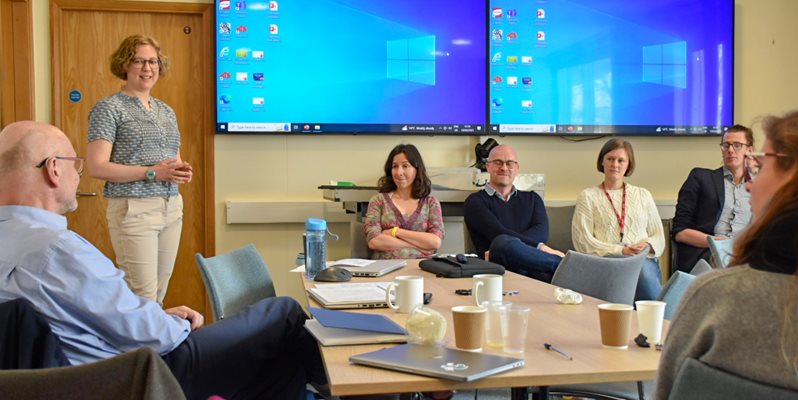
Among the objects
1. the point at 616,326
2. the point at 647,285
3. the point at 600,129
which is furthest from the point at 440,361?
the point at 600,129

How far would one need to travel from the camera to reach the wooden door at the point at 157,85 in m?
4.60

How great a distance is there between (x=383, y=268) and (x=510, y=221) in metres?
1.52

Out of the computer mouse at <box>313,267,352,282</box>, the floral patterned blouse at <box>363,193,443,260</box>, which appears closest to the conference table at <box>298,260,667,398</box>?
the computer mouse at <box>313,267,352,282</box>

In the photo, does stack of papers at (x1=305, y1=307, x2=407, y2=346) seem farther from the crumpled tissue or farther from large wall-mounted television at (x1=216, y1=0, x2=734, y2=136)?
large wall-mounted television at (x1=216, y1=0, x2=734, y2=136)

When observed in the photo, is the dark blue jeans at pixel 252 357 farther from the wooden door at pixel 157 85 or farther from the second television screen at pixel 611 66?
the second television screen at pixel 611 66

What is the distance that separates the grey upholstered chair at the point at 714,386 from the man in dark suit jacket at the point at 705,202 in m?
3.62

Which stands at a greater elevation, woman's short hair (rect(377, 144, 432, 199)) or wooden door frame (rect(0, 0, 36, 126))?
wooden door frame (rect(0, 0, 36, 126))

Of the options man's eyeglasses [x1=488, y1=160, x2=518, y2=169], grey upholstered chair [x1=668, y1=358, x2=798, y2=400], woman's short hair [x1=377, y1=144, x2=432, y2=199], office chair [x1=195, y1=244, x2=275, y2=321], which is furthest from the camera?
man's eyeglasses [x1=488, y1=160, x2=518, y2=169]

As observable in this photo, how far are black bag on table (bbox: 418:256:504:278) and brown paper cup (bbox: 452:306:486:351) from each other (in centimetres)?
109

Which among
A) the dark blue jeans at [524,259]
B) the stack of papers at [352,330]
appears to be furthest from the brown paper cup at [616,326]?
the dark blue jeans at [524,259]

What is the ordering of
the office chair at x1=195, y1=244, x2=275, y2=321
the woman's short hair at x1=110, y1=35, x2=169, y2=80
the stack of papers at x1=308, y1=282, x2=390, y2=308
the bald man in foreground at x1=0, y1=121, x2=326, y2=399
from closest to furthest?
the bald man in foreground at x1=0, y1=121, x2=326, y2=399 < the stack of papers at x1=308, y1=282, x2=390, y2=308 < the office chair at x1=195, y1=244, x2=275, y2=321 < the woman's short hair at x1=110, y1=35, x2=169, y2=80

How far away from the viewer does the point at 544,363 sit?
1.46 metres

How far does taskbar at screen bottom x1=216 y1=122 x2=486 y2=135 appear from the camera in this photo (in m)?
4.67

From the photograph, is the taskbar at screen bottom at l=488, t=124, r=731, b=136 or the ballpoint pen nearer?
the ballpoint pen
